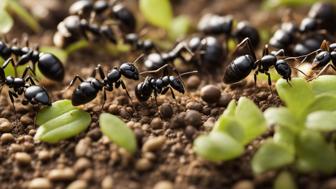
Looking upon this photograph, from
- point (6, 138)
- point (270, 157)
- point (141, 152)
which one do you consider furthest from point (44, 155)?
point (270, 157)

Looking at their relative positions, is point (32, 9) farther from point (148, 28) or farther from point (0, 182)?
point (0, 182)

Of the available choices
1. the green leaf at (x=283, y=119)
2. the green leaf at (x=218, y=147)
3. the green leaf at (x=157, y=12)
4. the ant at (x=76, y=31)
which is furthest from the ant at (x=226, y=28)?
the green leaf at (x=218, y=147)

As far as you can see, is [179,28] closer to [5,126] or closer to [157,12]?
[157,12]

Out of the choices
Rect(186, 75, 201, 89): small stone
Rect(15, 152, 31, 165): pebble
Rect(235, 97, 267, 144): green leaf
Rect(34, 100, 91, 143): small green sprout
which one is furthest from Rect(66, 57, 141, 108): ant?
Rect(235, 97, 267, 144): green leaf

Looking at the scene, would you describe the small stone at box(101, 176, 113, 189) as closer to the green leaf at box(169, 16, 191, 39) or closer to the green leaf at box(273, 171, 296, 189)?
the green leaf at box(273, 171, 296, 189)

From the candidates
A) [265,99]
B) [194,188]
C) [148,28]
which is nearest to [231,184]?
[194,188]

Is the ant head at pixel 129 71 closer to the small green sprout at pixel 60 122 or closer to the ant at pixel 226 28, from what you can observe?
the small green sprout at pixel 60 122
